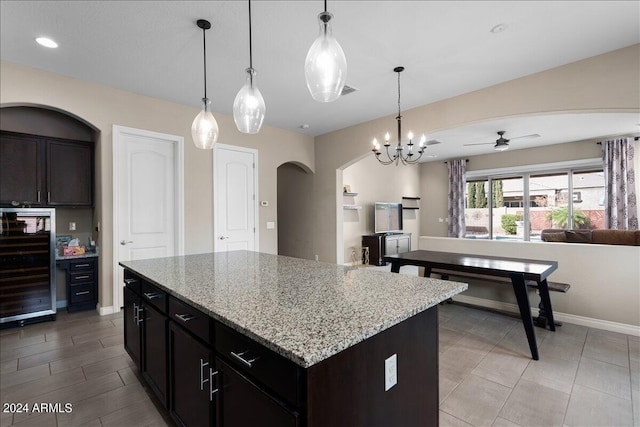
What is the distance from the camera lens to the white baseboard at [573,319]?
3.09m

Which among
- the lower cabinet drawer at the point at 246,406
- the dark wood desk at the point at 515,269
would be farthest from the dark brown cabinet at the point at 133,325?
the dark wood desk at the point at 515,269

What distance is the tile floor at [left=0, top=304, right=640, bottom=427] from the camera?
1.86 meters

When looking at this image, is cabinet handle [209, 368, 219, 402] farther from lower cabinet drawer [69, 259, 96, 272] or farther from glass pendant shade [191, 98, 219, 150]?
lower cabinet drawer [69, 259, 96, 272]

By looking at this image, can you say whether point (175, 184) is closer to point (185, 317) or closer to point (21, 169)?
point (21, 169)

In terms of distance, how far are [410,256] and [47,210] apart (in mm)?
4265

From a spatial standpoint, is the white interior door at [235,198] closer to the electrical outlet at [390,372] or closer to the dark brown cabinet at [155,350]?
the dark brown cabinet at [155,350]

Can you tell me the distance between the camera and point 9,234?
3207mm

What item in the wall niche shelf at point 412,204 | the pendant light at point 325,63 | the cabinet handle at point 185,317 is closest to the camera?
the cabinet handle at point 185,317

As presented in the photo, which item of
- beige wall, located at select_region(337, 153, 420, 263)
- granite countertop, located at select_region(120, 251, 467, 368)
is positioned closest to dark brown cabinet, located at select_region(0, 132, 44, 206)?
granite countertop, located at select_region(120, 251, 467, 368)

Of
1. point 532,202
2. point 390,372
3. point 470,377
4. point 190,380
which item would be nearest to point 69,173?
point 190,380

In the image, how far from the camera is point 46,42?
2756 mm

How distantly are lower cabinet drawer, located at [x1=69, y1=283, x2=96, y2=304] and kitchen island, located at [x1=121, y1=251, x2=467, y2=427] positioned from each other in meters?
2.46

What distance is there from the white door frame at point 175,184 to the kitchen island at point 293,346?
222cm

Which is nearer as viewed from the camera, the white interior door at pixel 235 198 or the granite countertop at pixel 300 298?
the granite countertop at pixel 300 298
